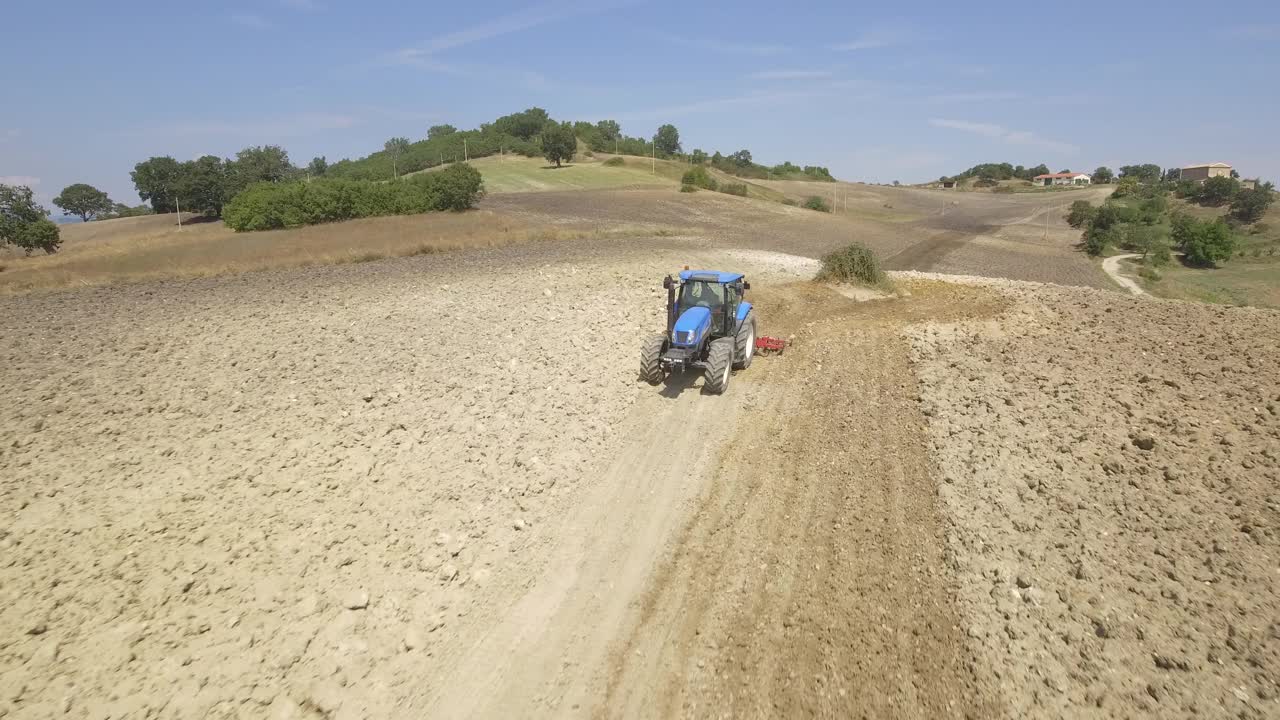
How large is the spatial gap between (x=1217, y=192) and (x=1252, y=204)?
1352 cm

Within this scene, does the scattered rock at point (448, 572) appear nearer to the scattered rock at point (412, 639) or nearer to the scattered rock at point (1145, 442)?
the scattered rock at point (412, 639)

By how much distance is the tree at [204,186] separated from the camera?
5425 centimetres

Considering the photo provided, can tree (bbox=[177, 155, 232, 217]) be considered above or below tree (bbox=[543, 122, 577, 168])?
below

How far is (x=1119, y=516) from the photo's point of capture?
7.21 metres

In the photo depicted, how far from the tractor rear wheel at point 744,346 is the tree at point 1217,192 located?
295 ft

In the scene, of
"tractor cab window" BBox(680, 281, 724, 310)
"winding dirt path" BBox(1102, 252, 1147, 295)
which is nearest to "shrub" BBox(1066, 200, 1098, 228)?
"winding dirt path" BBox(1102, 252, 1147, 295)

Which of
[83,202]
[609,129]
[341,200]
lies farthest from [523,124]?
[341,200]

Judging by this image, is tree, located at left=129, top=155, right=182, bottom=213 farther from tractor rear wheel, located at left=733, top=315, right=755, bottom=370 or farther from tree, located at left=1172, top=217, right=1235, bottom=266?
tree, located at left=1172, top=217, right=1235, bottom=266

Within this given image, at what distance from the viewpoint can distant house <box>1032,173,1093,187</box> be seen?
15662 cm

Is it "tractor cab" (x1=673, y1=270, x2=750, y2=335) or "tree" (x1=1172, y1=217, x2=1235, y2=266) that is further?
"tree" (x1=1172, y1=217, x2=1235, y2=266)

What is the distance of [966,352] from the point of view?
13289mm

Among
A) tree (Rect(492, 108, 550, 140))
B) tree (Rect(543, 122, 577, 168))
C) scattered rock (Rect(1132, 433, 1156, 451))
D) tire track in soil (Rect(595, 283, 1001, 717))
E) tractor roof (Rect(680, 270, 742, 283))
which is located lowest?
tire track in soil (Rect(595, 283, 1001, 717))

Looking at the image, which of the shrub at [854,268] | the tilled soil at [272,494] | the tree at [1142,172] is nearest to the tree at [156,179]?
the tilled soil at [272,494]

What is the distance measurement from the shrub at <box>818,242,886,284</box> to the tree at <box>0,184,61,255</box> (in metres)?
42.3
